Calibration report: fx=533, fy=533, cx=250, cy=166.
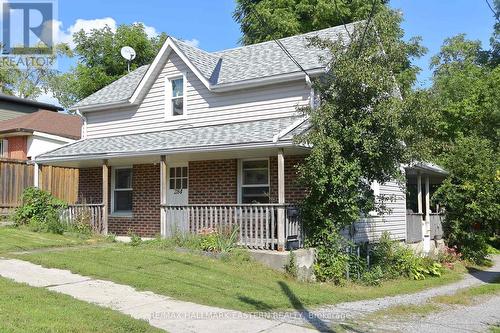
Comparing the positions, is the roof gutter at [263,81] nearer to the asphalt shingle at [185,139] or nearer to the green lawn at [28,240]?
the asphalt shingle at [185,139]

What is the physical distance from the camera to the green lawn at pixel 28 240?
13133mm

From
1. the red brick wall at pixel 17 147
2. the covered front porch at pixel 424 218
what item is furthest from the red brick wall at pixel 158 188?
the red brick wall at pixel 17 147

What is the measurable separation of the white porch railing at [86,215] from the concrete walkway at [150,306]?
572 cm

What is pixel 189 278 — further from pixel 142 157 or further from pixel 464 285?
pixel 464 285

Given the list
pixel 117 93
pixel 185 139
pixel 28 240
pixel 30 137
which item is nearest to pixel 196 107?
pixel 185 139

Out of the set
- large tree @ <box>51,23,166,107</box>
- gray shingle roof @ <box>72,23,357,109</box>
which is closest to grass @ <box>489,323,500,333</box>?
gray shingle roof @ <box>72,23,357,109</box>

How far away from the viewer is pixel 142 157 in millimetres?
16125

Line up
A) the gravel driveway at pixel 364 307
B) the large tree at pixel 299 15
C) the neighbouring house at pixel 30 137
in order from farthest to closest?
1. the large tree at pixel 299 15
2. the neighbouring house at pixel 30 137
3. the gravel driveway at pixel 364 307

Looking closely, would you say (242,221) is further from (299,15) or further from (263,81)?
(299,15)

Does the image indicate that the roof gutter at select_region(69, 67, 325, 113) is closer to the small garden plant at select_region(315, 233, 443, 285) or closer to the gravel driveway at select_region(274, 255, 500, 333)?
the small garden plant at select_region(315, 233, 443, 285)

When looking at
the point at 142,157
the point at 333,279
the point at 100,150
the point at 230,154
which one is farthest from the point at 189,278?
the point at 100,150

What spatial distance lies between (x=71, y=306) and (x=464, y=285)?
11.1 m

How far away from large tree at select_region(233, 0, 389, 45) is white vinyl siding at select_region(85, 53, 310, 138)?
1179 cm

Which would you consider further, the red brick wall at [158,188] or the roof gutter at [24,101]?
the roof gutter at [24,101]
